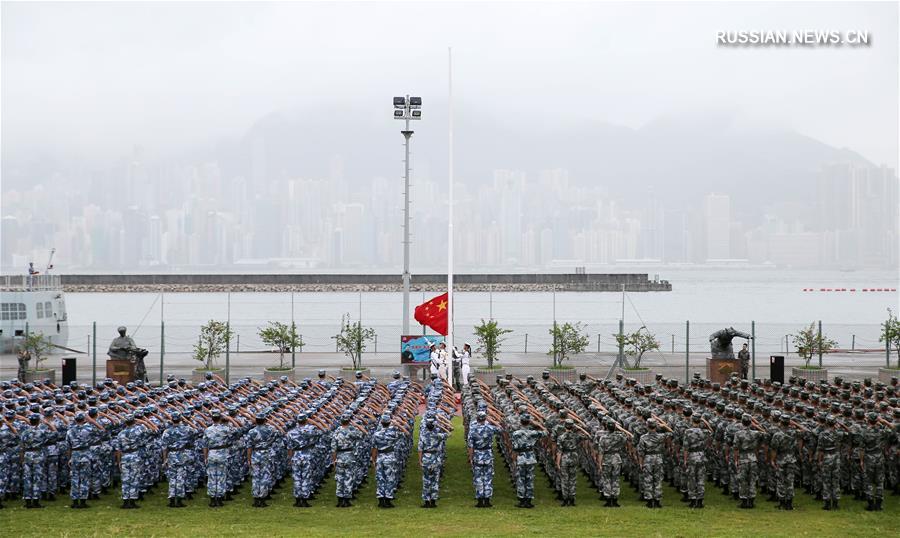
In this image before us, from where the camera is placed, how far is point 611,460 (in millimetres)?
14930

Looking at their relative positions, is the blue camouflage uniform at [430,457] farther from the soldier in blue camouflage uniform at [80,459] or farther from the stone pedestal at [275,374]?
the stone pedestal at [275,374]

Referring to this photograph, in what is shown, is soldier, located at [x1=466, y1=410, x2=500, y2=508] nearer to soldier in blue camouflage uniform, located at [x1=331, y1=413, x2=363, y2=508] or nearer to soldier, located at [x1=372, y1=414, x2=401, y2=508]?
soldier, located at [x1=372, y1=414, x2=401, y2=508]

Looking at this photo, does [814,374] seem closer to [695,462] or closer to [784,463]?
[784,463]

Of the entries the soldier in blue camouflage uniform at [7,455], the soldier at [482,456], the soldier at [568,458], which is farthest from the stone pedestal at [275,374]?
the soldier at [568,458]

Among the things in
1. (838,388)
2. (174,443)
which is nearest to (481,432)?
(174,443)

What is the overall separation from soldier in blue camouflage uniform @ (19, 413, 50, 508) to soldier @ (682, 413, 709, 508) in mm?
9971

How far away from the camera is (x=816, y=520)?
14.2m

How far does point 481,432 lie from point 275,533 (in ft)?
11.6

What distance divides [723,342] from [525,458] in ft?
48.3

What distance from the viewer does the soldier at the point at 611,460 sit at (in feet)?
48.9

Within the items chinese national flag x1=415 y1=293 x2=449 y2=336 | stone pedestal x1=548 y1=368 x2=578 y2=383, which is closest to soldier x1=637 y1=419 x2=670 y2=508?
chinese national flag x1=415 y1=293 x2=449 y2=336

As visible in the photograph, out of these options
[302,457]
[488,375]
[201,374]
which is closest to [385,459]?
[302,457]

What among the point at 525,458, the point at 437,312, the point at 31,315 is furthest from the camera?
the point at 31,315

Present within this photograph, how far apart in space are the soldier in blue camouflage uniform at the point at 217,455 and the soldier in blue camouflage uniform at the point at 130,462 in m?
1.03
